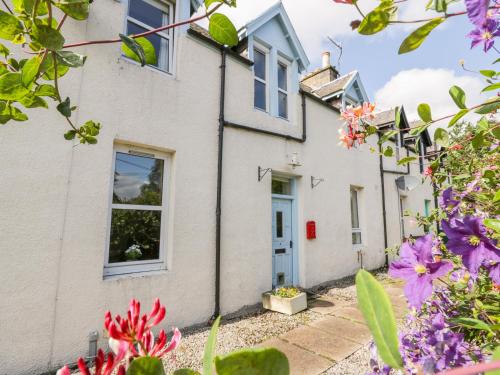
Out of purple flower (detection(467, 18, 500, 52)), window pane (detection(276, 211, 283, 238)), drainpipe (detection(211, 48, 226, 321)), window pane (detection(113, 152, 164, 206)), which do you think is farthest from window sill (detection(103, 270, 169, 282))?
purple flower (detection(467, 18, 500, 52))

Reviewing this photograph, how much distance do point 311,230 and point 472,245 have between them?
5754mm

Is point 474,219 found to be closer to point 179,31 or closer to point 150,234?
point 150,234

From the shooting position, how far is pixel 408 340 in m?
1.20

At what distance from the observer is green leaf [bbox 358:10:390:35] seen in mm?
655

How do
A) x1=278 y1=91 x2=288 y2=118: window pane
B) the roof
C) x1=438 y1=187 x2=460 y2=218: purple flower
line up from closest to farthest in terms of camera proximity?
x1=438 y1=187 x2=460 y2=218: purple flower, the roof, x1=278 y1=91 x2=288 y2=118: window pane

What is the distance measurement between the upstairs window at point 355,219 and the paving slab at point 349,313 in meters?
3.29

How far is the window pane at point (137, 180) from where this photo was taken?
4.09 metres

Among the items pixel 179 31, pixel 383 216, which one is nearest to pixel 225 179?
pixel 179 31

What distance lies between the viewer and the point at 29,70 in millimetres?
730

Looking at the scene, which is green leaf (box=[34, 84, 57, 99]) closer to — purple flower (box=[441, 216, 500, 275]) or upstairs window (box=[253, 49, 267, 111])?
purple flower (box=[441, 216, 500, 275])

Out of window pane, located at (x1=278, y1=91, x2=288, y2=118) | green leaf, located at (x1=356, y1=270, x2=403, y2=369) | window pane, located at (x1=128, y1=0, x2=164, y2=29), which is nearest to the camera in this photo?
green leaf, located at (x1=356, y1=270, x2=403, y2=369)

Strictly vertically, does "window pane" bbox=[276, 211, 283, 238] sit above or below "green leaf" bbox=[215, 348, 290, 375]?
above

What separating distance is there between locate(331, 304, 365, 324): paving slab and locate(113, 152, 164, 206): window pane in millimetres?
3670

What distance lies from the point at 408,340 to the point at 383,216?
882 centimetres
